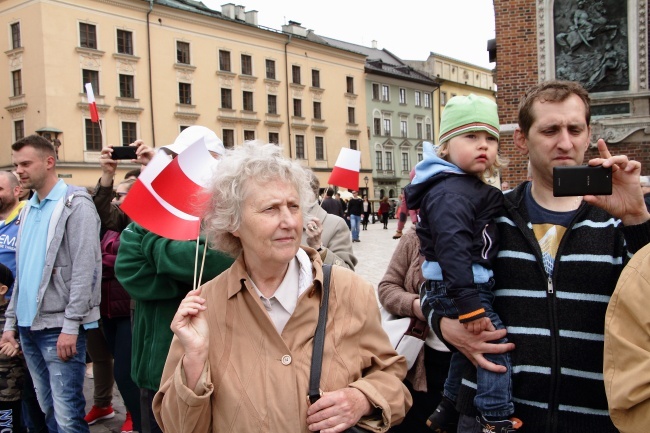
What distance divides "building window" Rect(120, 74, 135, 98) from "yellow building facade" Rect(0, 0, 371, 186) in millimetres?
65

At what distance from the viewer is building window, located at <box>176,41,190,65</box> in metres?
39.5

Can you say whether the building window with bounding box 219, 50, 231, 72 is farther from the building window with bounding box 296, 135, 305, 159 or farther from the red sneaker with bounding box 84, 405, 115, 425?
the red sneaker with bounding box 84, 405, 115, 425

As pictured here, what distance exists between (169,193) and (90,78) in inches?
1423

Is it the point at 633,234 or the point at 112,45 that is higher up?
the point at 112,45

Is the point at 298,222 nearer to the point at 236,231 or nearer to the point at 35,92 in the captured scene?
the point at 236,231

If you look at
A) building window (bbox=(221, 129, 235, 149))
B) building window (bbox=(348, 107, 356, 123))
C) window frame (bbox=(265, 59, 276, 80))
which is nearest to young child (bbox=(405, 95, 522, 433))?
building window (bbox=(221, 129, 235, 149))

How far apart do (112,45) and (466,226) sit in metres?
38.2

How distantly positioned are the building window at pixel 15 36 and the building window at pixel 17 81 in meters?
1.52

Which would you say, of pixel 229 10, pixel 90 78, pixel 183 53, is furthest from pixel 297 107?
pixel 90 78

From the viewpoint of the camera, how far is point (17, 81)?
114 feet

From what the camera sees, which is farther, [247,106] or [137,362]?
[247,106]

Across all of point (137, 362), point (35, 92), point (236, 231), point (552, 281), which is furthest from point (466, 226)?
point (35, 92)

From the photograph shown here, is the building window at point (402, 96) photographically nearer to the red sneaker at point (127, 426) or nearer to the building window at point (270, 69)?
the building window at point (270, 69)

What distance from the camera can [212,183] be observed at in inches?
96.7
